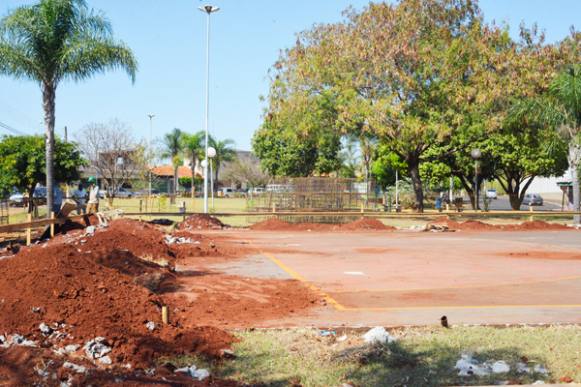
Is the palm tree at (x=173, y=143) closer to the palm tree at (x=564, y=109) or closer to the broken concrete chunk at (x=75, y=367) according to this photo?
the palm tree at (x=564, y=109)

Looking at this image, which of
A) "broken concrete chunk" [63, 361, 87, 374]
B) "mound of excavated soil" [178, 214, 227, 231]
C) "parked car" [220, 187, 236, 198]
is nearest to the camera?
"broken concrete chunk" [63, 361, 87, 374]

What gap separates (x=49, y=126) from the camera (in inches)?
877

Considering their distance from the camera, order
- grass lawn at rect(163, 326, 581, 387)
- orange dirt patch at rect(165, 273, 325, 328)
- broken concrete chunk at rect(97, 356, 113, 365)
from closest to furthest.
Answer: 1. grass lawn at rect(163, 326, 581, 387)
2. broken concrete chunk at rect(97, 356, 113, 365)
3. orange dirt patch at rect(165, 273, 325, 328)

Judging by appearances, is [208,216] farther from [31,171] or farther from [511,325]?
[511,325]

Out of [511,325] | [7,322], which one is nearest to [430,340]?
[511,325]

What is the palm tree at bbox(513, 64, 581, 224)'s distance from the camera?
28.2 meters

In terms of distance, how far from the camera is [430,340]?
697cm

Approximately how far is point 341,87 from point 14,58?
51.9 feet

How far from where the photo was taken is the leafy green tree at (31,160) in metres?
35.2

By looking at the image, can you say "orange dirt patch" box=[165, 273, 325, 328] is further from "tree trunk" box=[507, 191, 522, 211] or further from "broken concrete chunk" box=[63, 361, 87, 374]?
"tree trunk" box=[507, 191, 522, 211]

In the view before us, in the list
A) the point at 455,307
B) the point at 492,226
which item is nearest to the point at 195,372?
the point at 455,307

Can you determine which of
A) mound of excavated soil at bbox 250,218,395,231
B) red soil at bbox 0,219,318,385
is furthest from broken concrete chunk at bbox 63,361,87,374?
mound of excavated soil at bbox 250,218,395,231

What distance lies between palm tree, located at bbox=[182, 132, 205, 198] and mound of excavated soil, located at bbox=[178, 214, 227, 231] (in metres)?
62.5

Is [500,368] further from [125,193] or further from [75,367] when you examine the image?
[125,193]
